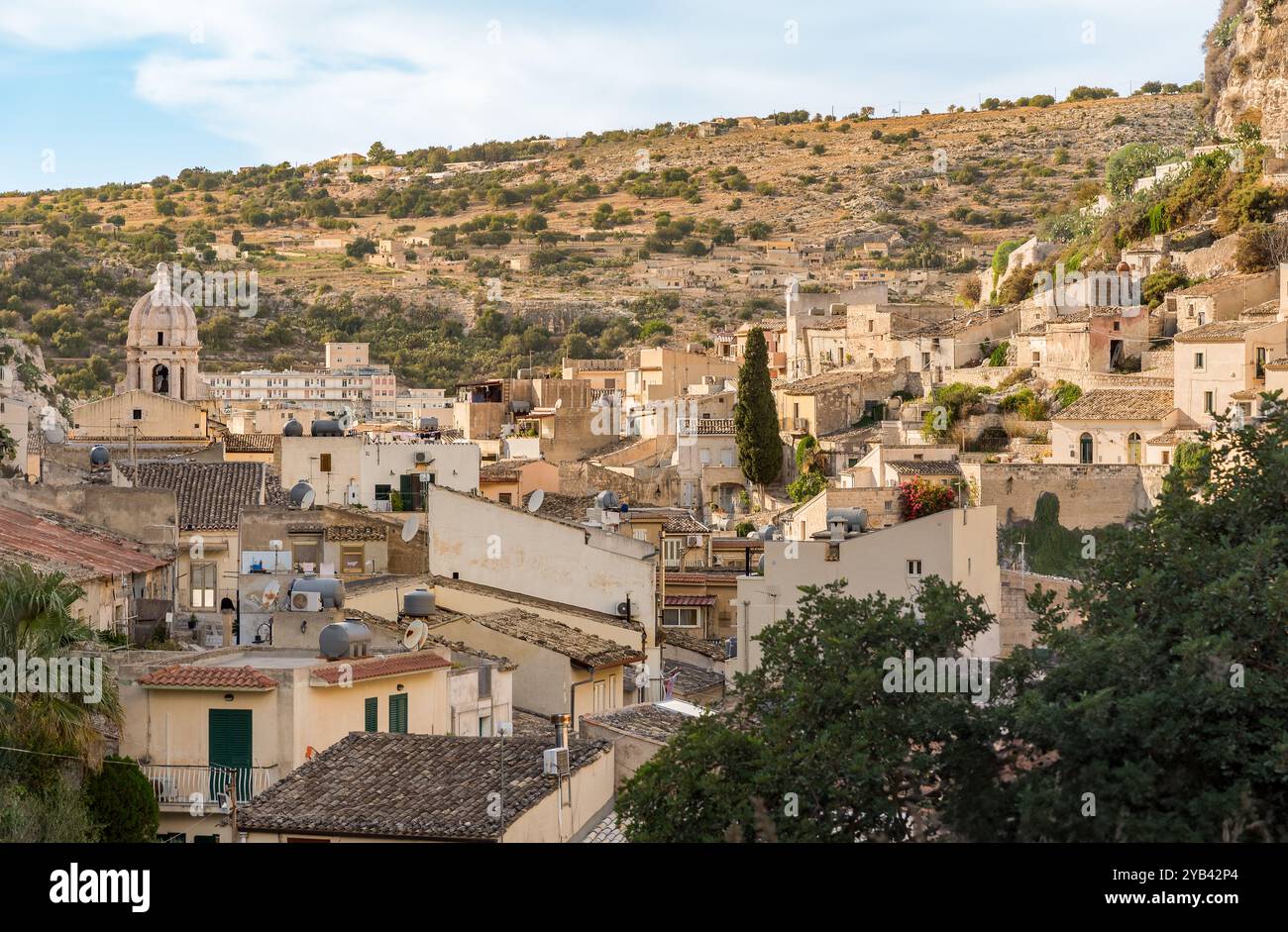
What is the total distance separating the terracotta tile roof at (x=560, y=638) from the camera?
22281mm

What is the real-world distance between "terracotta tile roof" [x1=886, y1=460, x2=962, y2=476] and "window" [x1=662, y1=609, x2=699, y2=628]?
46.0ft

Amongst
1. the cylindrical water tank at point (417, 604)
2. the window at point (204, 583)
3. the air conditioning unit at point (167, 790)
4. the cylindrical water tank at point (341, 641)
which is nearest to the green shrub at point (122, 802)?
the air conditioning unit at point (167, 790)

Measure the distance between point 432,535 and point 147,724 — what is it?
30.0 feet

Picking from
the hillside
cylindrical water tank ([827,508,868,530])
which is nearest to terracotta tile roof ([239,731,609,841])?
cylindrical water tank ([827,508,868,530])

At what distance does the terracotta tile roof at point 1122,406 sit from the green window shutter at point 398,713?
31716 mm

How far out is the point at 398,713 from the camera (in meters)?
18.6

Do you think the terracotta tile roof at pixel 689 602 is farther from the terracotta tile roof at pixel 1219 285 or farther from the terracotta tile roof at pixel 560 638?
the terracotta tile roof at pixel 1219 285

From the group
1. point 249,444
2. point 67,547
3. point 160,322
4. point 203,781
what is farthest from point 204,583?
point 160,322

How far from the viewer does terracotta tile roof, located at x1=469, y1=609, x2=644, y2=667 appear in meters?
22.3

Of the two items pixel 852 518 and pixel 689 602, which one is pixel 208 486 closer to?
pixel 689 602

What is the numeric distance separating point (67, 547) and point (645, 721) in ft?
25.8

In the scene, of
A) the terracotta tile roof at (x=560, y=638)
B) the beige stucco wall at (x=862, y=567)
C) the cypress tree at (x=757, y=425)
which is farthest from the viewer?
the cypress tree at (x=757, y=425)

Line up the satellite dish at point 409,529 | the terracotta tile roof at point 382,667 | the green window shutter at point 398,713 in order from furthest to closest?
the satellite dish at point 409,529, the green window shutter at point 398,713, the terracotta tile roof at point 382,667

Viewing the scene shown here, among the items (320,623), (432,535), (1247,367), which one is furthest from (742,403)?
(320,623)
